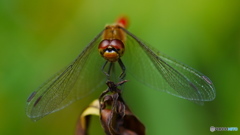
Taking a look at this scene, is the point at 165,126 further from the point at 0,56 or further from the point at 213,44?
the point at 0,56

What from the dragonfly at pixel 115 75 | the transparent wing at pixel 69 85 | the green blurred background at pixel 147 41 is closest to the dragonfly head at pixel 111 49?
the dragonfly at pixel 115 75

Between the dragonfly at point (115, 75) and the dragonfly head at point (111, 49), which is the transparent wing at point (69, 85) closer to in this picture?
the dragonfly at point (115, 75)

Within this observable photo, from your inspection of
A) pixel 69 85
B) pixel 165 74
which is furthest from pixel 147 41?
pixel 69 85

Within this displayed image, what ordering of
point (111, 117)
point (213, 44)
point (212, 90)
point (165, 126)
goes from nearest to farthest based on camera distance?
point (111, 117), point (212, 90), point (165, 126), point (213, 44)

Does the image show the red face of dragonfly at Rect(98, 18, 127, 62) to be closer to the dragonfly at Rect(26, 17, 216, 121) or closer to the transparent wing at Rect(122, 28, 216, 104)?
the dragonfly at Rect(26, 17, 216, 121)

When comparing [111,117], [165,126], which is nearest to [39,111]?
[111,117]

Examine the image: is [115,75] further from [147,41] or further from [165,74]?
[147,41]
